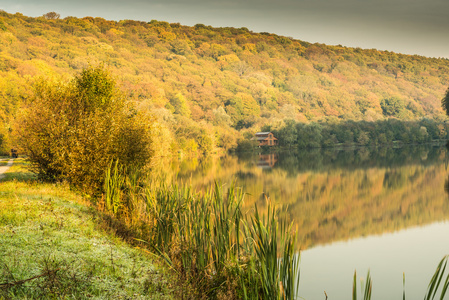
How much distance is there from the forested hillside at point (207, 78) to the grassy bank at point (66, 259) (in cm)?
4781

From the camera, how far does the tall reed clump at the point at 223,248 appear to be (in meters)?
6.30

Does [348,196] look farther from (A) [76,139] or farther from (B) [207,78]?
(B) [207,78]

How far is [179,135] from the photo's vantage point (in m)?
71.8

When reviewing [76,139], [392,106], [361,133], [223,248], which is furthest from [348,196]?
[392,106]

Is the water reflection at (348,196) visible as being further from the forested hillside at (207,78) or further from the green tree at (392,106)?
the green tree at (392,106)

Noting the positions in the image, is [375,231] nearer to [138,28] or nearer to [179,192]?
[179,192]

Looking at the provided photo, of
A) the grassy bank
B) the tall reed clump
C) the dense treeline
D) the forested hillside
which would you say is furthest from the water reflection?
the dense treeline

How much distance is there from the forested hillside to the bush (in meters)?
37.3

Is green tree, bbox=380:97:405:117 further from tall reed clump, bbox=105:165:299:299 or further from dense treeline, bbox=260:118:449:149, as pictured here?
tall reed clump, bbox=105:165:299:299

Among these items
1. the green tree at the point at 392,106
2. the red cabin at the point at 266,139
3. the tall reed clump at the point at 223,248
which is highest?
the green tree at the point at 392,106

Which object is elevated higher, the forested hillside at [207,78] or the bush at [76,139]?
the forested hillside at [207,78]

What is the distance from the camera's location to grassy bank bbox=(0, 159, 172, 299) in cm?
566

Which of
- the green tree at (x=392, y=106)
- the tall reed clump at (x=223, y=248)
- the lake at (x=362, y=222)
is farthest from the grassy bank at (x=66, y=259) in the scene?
the green tree at (x=392, y=106)

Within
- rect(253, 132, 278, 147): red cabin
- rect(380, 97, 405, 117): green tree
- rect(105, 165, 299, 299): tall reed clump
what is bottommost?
rect(253, 132, 278, 147): red cabin
